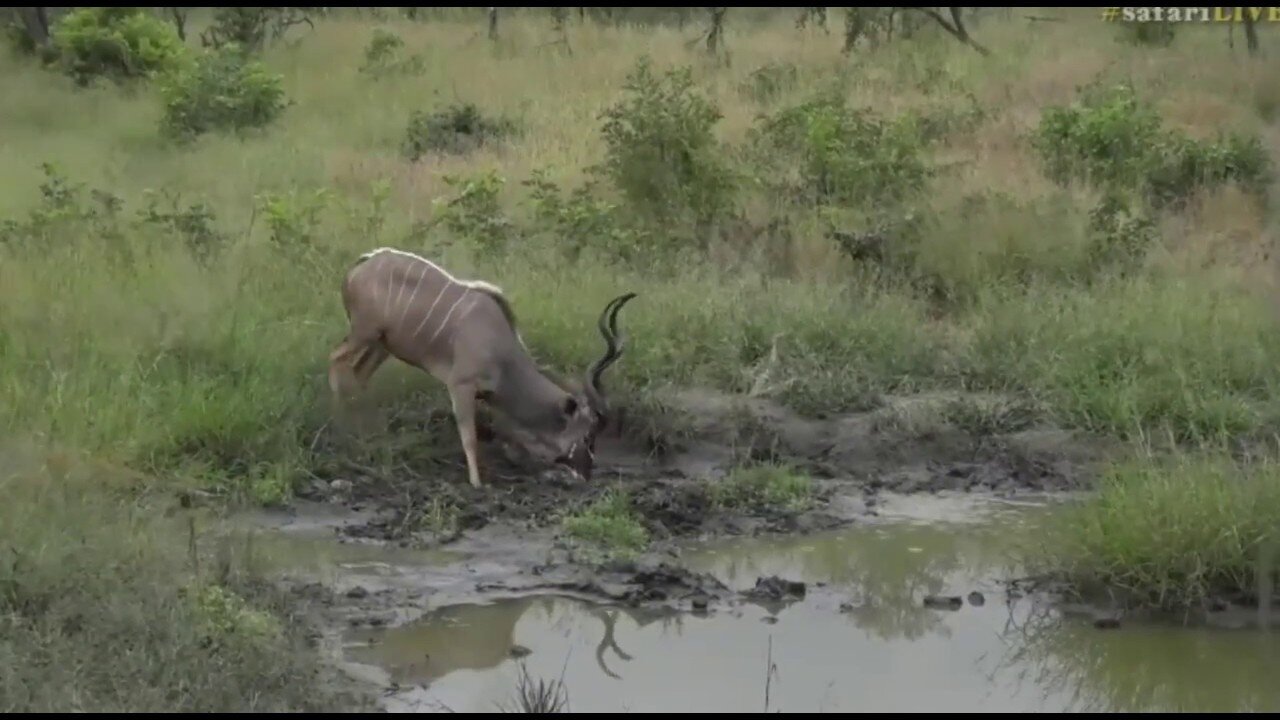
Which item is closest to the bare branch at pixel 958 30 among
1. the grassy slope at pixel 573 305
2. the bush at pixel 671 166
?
the grassy slope at pixel 573 305

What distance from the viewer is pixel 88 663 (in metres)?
5.39

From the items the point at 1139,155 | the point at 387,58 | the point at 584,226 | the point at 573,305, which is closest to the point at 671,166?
the point at 584,226

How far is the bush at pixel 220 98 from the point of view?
17266 mm

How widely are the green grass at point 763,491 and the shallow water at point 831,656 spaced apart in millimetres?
891

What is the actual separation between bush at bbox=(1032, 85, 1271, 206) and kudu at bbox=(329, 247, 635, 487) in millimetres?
6504

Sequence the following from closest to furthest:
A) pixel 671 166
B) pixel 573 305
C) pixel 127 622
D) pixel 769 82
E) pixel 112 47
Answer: pixel 127 622 → pixel 573 305 → pixel 671 166 → pixel 769 82 → pixel 112 47

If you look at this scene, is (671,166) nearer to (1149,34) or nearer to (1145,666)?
(1145,666)

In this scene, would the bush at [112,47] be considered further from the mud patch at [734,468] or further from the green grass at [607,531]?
the green grass at [607,531]

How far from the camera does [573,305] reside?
10.3m

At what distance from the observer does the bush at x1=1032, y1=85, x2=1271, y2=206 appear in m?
14.2

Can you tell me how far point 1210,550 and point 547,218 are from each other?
6435 millimetres

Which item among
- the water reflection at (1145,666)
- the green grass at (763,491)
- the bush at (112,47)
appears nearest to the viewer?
the water reflection at (1145,666)

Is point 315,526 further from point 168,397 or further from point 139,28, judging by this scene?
point 139,28

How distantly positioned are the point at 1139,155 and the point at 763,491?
711 cm
